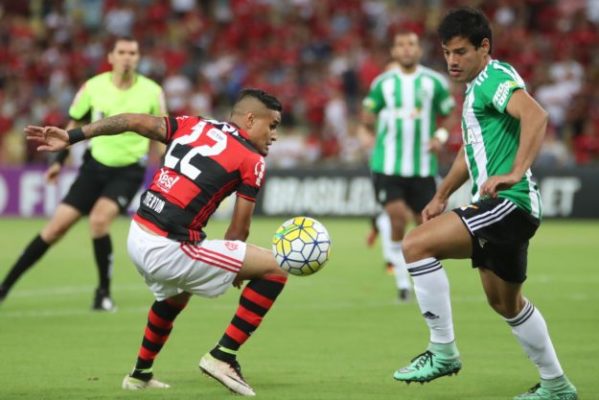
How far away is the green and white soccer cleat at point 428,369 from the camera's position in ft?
21.3

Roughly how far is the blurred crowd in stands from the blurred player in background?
39.2 ft

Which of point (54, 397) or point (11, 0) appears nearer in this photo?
point (54, 397)

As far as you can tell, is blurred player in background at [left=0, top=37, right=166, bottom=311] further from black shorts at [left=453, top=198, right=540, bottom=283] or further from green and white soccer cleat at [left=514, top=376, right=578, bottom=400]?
green and white soccer cleat at [left=514, top=376, right=578, bottom=400]

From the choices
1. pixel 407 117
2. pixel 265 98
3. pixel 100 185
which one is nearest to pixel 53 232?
pixel 100 185

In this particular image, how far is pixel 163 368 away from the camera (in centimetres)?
778

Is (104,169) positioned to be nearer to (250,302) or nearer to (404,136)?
(404,136)

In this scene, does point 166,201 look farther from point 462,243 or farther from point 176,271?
point 462,243

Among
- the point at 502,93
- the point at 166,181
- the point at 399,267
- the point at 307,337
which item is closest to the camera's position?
the point at 502,93

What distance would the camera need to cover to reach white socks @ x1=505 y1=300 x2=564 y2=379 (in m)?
6.49

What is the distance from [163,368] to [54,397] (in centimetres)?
123

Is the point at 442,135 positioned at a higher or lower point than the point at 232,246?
higher

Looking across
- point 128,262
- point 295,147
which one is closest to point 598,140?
point 295,147

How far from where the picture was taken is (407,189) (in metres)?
11.8

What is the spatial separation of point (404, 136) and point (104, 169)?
121 inches
